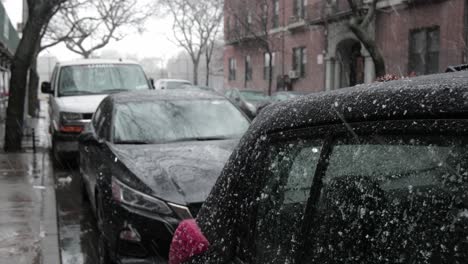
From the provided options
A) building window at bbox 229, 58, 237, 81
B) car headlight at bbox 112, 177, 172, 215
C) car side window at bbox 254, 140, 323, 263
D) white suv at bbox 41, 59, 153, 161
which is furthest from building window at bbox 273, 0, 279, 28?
car side window at bbox 254, 140, 323, 263

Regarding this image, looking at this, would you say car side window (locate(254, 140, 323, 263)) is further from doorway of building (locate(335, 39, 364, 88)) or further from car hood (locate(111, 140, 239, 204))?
doorway of building (locate(335, 39, 364, 88))

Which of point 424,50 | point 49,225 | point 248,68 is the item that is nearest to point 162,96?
point 49,225

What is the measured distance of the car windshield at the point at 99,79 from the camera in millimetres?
11578

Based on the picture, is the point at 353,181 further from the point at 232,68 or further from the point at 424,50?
the point at 232,68

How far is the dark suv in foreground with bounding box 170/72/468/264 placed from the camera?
4.51 feet

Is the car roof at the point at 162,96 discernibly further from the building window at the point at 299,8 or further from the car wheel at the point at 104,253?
the building window at the point at 299,8

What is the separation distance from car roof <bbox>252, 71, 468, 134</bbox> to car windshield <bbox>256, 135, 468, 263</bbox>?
0.21 feet

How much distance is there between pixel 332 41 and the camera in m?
29.6

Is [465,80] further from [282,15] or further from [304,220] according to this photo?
[282,15]

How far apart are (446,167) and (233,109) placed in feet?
18.5

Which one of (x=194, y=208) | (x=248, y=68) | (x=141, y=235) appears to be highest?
(x=248, y=68)

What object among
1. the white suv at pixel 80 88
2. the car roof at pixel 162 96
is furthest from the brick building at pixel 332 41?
the car roof at pixel 162 96

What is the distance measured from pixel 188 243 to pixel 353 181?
36.8 inches

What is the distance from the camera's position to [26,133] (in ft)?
52.3
